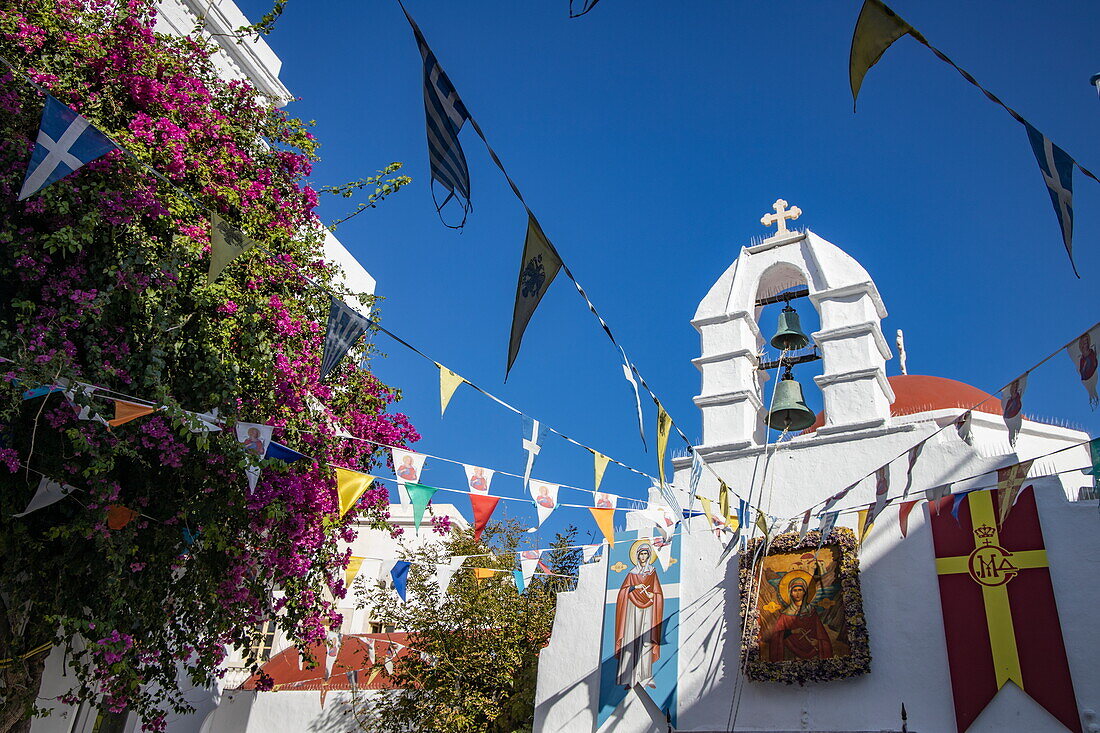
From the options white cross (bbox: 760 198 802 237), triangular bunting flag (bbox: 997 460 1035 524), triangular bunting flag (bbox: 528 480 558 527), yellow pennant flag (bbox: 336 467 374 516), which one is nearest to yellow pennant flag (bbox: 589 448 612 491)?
triangular bunting flag (bbox: 528 480 558 527)

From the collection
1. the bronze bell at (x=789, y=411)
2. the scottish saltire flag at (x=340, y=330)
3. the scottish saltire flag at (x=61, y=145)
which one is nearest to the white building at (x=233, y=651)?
the scottish saltire flag at (x=340, y=330)

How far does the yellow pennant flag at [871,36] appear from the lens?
3744mm

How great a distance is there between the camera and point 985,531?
8352 millimetres

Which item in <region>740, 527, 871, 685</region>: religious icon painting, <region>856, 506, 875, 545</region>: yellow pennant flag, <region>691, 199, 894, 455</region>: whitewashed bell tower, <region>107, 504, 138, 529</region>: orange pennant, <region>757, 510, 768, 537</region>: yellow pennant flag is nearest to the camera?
<region>107, 504, 138, 529</region>: orange pennant

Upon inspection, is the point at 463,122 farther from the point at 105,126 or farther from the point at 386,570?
the point at 386,570

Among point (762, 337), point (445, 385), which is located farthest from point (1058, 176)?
point (762, 337)

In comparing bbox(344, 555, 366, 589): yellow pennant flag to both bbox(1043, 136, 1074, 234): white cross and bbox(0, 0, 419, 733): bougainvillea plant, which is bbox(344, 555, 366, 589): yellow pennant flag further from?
bbox(1043, 136, 1074, 234): white cross

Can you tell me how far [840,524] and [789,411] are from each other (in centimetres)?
145

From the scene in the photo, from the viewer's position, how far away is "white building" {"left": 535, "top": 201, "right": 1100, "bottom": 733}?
26.1ft

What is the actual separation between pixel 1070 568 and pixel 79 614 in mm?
9172

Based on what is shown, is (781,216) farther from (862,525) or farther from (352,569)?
(352,569)

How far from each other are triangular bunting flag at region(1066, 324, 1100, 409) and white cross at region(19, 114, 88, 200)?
6.38 m

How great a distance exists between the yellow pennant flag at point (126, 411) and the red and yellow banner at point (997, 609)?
7.90 meters

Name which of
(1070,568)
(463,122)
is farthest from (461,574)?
(463,122)
